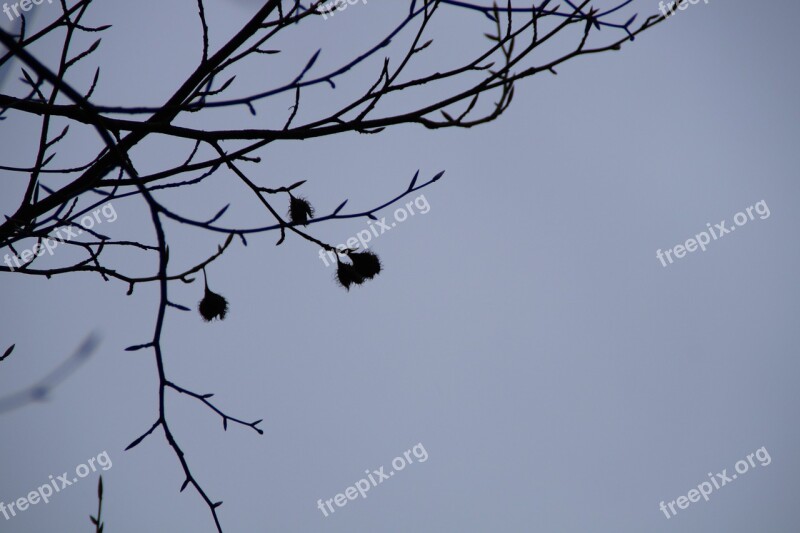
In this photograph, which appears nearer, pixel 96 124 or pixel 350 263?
pixel 96 124

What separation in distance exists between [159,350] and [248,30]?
835mm

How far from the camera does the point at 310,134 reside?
5.00ft

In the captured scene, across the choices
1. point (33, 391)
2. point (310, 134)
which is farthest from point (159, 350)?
point (310, 134)

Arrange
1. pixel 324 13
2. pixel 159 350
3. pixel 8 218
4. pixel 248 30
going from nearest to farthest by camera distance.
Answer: pixel 159 350 < pixel 248 30 < pixel 8 218 < pixel 324 13

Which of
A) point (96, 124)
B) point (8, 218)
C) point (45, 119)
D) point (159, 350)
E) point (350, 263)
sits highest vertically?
point (45, 119)

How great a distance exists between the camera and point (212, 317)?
2018 millimetres

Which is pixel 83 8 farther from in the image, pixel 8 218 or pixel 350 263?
pixel 350 263

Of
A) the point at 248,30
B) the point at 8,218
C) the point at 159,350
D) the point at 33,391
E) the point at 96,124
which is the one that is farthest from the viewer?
the point at 8,218

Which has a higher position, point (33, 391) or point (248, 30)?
point (248, 30)

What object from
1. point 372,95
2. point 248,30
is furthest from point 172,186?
point 372,95

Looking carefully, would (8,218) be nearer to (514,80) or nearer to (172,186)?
(172,186)

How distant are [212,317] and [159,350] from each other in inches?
29.6

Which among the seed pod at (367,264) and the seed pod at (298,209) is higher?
the seed pod at (298,209)

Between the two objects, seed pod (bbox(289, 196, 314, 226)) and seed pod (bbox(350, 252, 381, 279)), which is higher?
seed pod (bbox(289, 196, 314, 226))
